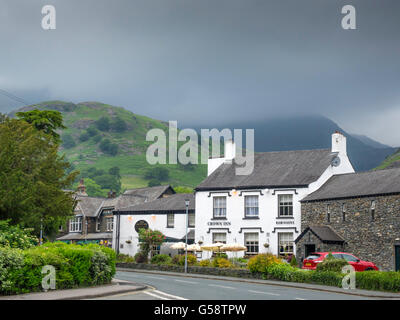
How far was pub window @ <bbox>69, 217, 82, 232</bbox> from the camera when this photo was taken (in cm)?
7694

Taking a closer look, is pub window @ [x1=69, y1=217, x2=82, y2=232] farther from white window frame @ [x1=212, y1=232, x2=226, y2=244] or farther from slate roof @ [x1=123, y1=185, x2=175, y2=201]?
white window frame @ [x1=212, y1=232, x2=226, y2=244]

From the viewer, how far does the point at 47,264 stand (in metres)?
22.3

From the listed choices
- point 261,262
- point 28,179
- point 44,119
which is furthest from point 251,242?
point 28,179

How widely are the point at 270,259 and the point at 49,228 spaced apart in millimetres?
21028

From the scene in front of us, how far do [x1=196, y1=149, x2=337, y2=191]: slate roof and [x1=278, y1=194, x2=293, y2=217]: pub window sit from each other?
115 cm

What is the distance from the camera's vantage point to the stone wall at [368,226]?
3938cm

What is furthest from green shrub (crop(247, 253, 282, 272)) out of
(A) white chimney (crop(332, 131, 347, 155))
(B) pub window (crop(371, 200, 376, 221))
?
(A) white chimney (crop(332, 131, 347, 155))

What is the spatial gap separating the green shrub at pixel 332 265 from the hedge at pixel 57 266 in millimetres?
12490

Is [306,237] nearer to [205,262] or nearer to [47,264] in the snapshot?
[205,262]

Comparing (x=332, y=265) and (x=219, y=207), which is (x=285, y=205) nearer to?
(x=219, y=207)

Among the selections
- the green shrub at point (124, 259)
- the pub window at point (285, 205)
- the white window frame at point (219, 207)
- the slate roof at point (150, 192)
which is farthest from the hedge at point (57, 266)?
the slate roof at point (150, 192)

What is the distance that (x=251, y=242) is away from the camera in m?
51.6

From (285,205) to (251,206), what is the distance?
357 cm

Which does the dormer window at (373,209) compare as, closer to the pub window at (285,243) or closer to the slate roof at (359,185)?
the slate roof at (359,185)
